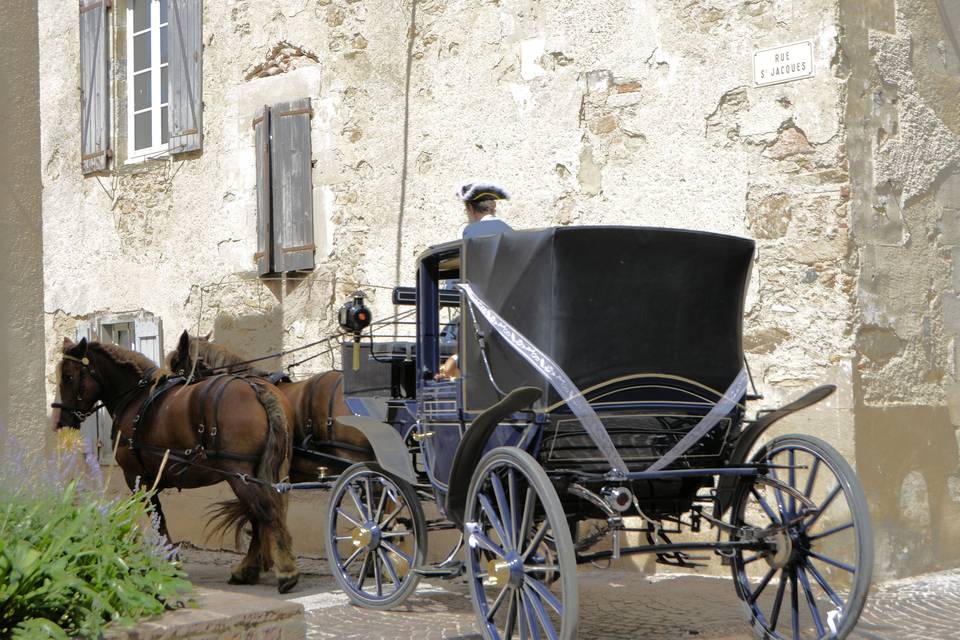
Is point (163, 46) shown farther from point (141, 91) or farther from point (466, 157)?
point (466, 157)

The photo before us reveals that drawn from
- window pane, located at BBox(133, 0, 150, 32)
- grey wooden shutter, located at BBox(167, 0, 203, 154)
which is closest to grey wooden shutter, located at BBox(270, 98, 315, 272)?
grey wooden shutter, located at BBox(167, 0, 203, 154)

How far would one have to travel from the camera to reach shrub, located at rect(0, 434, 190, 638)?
3557mm

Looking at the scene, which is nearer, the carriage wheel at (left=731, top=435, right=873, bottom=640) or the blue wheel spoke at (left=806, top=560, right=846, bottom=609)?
the carriage wheel at (left=731, top=435, right=873, bottom=640)

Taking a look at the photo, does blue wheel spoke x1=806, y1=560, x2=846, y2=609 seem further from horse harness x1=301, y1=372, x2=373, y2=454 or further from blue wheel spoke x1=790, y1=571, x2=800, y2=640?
horse harness x1=301, y1=372, x2=373, y2=454

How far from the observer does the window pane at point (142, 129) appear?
1177cm

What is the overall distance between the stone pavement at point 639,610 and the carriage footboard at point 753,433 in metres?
0.67

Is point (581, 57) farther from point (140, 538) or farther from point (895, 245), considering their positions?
point (140, 538)

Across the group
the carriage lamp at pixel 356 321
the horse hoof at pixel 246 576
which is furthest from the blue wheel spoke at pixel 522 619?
the horse hoof at pixel 246 576

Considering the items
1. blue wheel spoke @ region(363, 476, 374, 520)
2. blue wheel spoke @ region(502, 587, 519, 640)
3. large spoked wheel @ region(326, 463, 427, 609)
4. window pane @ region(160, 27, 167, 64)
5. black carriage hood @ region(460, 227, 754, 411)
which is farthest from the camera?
window pane @ region(160, 27, 167, 64)

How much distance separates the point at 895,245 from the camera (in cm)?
768

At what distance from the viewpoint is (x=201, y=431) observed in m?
7.92

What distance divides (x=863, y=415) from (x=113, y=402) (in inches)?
195

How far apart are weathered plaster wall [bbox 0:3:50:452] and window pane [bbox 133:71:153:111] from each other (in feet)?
21.2

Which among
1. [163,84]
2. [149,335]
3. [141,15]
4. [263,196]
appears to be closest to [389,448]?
[263,196]
